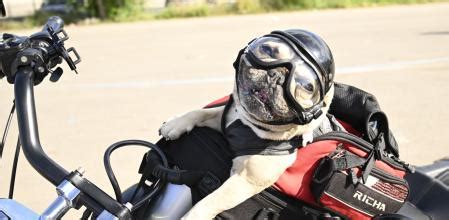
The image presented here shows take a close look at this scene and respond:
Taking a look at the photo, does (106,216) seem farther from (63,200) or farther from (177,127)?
(177,127)

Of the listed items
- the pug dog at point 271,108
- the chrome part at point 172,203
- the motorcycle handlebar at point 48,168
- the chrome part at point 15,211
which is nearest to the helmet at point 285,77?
the pug dog at point 271,108

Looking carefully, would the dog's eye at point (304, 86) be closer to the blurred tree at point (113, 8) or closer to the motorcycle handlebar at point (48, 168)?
the motorcycle handlebar at point (48, 168)

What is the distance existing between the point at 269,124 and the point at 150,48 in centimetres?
847

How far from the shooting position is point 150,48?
10055mm

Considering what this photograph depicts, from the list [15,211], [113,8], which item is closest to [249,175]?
[15,211]

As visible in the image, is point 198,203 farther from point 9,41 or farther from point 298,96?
point 9,41

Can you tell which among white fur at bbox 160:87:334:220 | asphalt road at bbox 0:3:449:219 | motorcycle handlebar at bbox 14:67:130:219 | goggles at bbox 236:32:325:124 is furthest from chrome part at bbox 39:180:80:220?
asphalt road at bbox 0:3:449:219

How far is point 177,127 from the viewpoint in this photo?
2205 mm

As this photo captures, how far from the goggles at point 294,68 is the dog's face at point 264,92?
0.04 ft

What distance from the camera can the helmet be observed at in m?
1.70

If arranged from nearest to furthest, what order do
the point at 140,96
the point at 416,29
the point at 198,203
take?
the point at 198,203, the point at 140,96, the point at 416,29

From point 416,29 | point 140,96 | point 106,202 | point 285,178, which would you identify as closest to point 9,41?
point 106,202

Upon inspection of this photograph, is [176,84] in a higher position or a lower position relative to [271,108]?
lower

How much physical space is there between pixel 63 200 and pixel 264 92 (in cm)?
75
